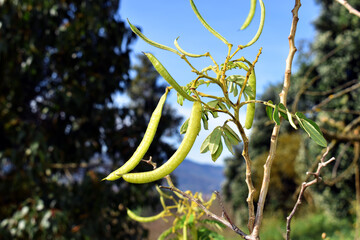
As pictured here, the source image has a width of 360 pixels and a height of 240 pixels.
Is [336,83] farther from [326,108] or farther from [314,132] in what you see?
[314,132]

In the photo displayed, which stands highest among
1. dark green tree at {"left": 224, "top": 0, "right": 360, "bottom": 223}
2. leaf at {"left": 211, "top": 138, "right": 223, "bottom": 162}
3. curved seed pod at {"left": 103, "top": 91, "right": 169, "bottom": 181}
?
dark green tree at {"left": 224, "top": 0, "right": 360, "bottom": 223}

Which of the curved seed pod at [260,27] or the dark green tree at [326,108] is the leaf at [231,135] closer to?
the curved seed pod at [260,27]

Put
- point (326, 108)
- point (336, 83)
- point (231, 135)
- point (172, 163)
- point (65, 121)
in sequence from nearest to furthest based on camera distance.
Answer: point (172, 163) → point (231, 135) → point (65, 121) → point (326, 108) → point (336, 83)

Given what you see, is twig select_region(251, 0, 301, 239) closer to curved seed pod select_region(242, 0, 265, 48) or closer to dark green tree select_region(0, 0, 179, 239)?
curved seed pod select_region(242, 0, 265, 48)

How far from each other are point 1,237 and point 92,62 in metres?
1.34

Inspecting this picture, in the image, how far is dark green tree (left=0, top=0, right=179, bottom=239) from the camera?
87.0 inches

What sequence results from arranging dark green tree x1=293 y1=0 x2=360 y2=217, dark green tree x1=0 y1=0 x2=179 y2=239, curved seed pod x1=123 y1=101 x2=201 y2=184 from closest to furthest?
curved seed pod x1=123 y1=101 x2=201 y2=184 → dark green tree x1=0 y1=0 x2=179 y2=239 → dark green tree x1=293 y1=0 x2=360 y2=217

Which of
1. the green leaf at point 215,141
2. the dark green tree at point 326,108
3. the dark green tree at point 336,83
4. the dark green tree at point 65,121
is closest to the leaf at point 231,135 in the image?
the green leaf at point 215,141

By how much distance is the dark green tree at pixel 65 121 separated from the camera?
7.25 feet

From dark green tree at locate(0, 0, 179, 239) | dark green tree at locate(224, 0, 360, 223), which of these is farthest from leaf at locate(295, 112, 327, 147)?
dark green tree at locate(224, 0, 360, 223)

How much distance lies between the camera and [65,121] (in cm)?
257

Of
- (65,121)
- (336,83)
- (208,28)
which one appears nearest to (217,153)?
(208,28)

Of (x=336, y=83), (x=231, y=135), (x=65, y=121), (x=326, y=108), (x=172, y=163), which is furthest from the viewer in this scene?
(x=336, y=83)

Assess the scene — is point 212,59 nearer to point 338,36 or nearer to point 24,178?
point 24,178
